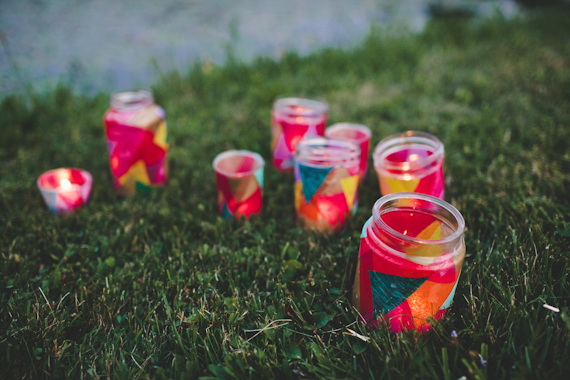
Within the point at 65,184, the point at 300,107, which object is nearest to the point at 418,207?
the point at 300,107

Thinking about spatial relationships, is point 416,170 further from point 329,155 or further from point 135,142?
point 135,142

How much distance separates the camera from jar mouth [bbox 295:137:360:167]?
1.43 metres

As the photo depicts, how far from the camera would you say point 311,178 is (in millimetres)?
1439

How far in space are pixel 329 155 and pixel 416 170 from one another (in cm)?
34

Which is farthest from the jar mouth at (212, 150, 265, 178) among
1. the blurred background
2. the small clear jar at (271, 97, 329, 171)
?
the blurred background

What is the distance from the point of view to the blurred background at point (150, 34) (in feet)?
10.2

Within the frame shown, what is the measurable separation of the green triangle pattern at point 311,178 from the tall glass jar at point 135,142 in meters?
0.77

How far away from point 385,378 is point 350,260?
0.45m

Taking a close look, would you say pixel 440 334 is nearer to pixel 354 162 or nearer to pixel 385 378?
pixel 385 378

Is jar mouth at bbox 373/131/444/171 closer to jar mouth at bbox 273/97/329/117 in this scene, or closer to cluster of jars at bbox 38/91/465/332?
cluster of jars at bbox 38/91/465/332

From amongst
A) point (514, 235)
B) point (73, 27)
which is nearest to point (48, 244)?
point (514, 235)

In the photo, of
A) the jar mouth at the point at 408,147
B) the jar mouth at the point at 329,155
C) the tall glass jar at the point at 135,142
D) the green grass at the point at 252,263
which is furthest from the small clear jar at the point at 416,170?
the tall glass jar at the point at 135,142

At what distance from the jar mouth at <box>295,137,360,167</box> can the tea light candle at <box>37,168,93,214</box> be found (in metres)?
1.03

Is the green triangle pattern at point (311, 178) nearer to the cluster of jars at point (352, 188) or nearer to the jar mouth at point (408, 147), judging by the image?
the cluster of jars at point (352, 188)
